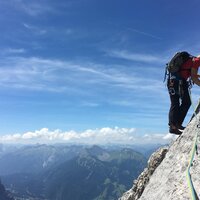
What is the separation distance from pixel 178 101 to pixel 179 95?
0.30 m

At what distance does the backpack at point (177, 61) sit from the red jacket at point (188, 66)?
165mm

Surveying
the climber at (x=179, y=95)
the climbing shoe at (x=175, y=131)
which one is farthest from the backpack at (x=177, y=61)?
the climbing shoe at (x=175, y=131)

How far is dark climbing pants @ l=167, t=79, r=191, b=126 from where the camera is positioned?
15613 mm

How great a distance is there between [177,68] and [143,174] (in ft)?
22.6

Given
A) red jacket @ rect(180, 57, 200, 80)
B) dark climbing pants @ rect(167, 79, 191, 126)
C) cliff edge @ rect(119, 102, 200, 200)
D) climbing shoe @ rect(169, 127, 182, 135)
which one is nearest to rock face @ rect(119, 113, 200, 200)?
cliff edge @ rect(119, 102, 200, 200)

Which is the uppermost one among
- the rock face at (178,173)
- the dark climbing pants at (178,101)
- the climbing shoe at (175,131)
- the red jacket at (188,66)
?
the red jacket at (188,66)

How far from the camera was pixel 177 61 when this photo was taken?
15031 mm

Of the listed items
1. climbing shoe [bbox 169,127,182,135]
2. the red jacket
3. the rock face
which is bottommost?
the rock face

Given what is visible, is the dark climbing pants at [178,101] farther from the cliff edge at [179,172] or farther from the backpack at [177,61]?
the cliff edge at [179,172]

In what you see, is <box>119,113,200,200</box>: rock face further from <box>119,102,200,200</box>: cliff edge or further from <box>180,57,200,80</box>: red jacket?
<box>180,57,200,80</box>: red jacket

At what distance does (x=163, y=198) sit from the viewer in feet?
35.9

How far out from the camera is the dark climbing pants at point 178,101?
1561 cm

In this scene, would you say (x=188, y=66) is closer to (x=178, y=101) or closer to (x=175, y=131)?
(x=178, y=101)

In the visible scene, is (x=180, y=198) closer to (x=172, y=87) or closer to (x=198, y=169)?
(x=198, y=169)
